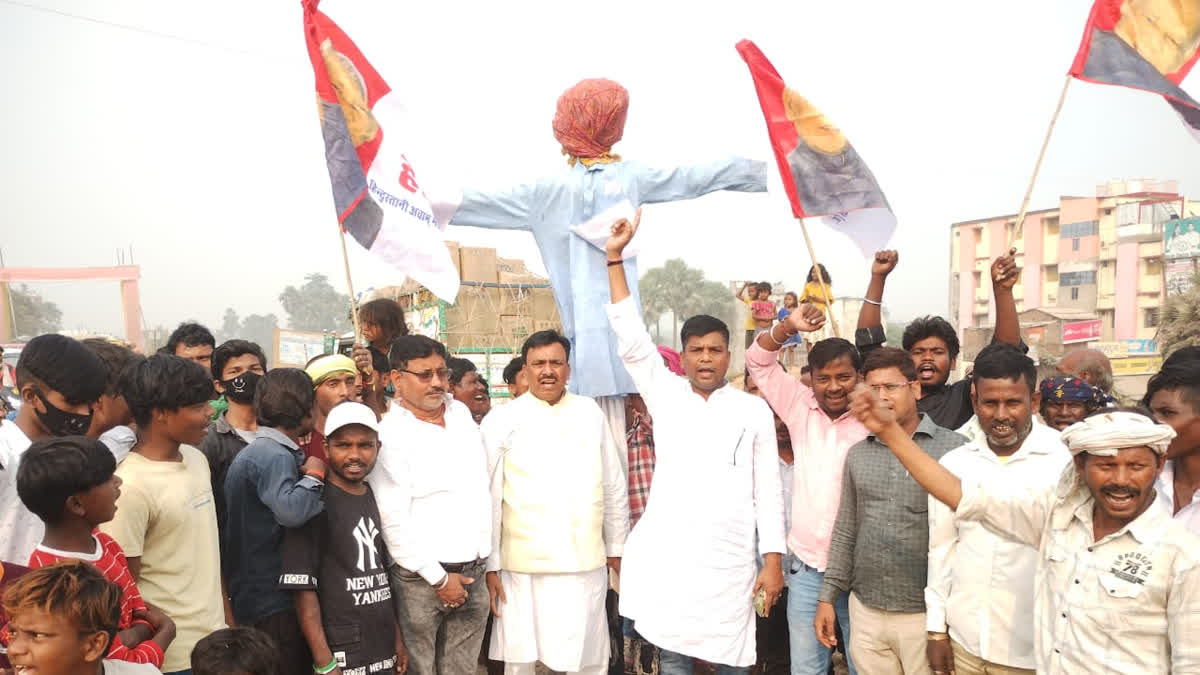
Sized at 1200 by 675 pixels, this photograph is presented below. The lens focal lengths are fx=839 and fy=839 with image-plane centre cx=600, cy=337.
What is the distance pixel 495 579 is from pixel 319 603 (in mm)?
877

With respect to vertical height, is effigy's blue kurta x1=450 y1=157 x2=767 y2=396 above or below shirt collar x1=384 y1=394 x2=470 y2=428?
above

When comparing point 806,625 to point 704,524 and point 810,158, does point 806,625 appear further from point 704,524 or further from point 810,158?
point 810,158

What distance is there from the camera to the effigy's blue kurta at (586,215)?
442 centimetres

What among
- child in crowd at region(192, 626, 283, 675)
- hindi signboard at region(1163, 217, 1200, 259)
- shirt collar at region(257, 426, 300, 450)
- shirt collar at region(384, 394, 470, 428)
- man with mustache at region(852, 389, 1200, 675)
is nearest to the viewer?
man with mustache at region(852, 389, 1200, 675)

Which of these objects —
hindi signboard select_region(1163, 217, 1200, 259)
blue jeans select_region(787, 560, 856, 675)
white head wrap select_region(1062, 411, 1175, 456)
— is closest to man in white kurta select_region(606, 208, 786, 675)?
blue jeans select_region(787, 560, 856, 675)

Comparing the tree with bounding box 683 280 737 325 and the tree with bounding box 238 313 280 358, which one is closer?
the tree with bounding box 683 280 737 325

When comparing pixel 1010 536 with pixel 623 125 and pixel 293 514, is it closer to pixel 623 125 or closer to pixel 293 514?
pixel 293 514

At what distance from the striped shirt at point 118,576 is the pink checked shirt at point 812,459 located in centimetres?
255

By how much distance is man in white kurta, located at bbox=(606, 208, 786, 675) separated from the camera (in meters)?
3.62

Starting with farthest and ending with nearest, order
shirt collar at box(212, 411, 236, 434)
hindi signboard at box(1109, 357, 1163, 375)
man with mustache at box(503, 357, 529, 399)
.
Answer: hindi signboard at box(1109, 357, 1163, 375) → man with mustache at box(503, 357, 529, 399) → shirt collar at box(212, 411, 236, 434)

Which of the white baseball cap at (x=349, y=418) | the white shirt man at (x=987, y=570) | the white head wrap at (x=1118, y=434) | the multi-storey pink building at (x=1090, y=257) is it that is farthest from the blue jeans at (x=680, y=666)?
the multi-storey pink building at (x=1090, y=257)

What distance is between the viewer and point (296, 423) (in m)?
3.36

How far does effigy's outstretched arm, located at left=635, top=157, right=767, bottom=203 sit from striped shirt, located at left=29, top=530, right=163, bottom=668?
3018mm

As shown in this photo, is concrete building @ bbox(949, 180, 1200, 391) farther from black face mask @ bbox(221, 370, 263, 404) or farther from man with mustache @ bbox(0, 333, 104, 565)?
Result: man with mustache @ bbox(0, 333, 104, 565)
